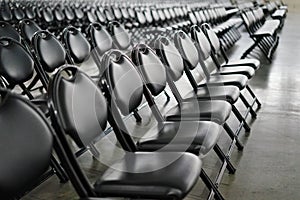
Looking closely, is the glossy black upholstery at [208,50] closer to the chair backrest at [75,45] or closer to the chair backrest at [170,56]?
the chair backrest at [170,56]

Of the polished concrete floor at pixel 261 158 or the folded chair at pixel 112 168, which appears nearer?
the folded chair at pixel 112 168

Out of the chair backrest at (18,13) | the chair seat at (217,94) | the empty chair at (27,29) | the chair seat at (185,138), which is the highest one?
the chair backrest at (18,13)

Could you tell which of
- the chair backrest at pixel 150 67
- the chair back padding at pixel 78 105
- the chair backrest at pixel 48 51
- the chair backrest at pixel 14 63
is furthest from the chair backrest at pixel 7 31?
the chair back padding at pixel 78 105

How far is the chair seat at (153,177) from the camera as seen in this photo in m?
1.68

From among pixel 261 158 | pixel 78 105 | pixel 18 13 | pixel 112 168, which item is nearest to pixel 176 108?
pixel 261 158

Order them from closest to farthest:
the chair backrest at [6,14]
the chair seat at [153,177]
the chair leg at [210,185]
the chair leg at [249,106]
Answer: the chair seat at [153,177] < the chair leg at [210,185] < the chair leg at [249,106] < the chair backrest at [6,14]

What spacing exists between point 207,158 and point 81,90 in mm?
1494

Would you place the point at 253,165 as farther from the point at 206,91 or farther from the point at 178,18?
the point at 178,18

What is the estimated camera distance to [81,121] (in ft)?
6.07

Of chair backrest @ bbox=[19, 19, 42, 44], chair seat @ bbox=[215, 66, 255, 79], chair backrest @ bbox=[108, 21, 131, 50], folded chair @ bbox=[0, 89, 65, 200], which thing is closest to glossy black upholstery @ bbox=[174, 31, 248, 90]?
chair seat @ bbox=[215, 66, 255, 79]

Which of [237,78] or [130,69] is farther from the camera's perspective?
[237,78]

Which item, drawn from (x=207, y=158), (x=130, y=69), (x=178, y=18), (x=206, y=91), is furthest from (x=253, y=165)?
(x=178, y=18)

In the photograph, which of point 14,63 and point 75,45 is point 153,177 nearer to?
point 14,63

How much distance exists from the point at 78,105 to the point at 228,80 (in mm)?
2019
